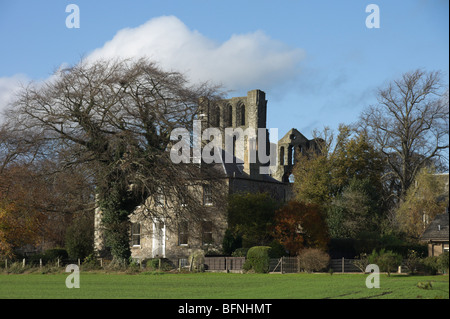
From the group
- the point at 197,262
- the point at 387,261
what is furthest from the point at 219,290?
the point at 197,262

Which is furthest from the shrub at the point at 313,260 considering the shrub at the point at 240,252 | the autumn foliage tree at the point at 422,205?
the autumn foliage tree at the point at 422,205

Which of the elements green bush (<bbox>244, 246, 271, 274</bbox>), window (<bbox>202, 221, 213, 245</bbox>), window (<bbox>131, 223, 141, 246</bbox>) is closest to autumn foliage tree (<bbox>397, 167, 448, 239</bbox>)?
window (<bbox>202, 221, 213, 245</bbox>)

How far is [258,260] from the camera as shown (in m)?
40.3

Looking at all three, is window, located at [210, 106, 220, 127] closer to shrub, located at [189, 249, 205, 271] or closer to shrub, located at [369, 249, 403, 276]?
shrub, located at [189, 249, 205, 271]

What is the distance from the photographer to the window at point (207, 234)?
5153cm

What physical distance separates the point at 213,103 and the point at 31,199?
12938 mm

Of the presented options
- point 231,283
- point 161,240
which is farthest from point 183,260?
point 231,283

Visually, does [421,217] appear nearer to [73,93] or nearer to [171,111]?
[171,111]

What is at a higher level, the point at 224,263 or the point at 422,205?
the point at 422,205

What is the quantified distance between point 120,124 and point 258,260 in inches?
465

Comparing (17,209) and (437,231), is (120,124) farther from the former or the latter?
(437,231)

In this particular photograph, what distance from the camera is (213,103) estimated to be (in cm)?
4088

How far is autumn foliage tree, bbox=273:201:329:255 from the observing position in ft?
138

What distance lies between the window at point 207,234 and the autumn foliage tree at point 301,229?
32.0ft
